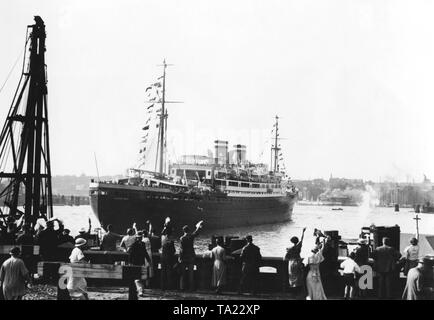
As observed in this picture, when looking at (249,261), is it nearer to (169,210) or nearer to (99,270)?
(99,270)

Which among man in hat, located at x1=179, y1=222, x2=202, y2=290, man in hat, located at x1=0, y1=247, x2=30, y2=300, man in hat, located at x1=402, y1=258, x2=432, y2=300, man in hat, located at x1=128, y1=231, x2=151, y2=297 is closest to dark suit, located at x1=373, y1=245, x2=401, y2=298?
man in hat, located at x1=402, y1=258, x2=432, y2=300

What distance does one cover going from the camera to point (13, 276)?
9023 millimetres

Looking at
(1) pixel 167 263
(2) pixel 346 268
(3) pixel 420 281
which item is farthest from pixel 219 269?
(3) pixel 420 281

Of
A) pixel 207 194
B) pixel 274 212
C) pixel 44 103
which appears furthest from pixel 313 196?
pixel 44 103

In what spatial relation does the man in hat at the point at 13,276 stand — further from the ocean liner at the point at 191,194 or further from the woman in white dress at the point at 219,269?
the ocean liner at the point at 191,194

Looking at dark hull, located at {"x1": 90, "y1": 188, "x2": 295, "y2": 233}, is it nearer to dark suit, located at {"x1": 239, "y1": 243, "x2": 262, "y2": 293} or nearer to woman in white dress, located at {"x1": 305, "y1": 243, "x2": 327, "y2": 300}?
dark suit, located at {"x1": 239, "y1": 243, "x2": 262, "y2": 293}

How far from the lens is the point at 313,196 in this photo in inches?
7343

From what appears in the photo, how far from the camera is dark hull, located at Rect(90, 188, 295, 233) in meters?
43.2

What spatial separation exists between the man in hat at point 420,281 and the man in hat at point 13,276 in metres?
6.96

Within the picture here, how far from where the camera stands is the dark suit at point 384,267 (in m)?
10.6

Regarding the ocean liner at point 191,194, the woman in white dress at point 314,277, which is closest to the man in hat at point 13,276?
the woman in white dress at point 314,277

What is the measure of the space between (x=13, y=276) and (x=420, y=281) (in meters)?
7.27
